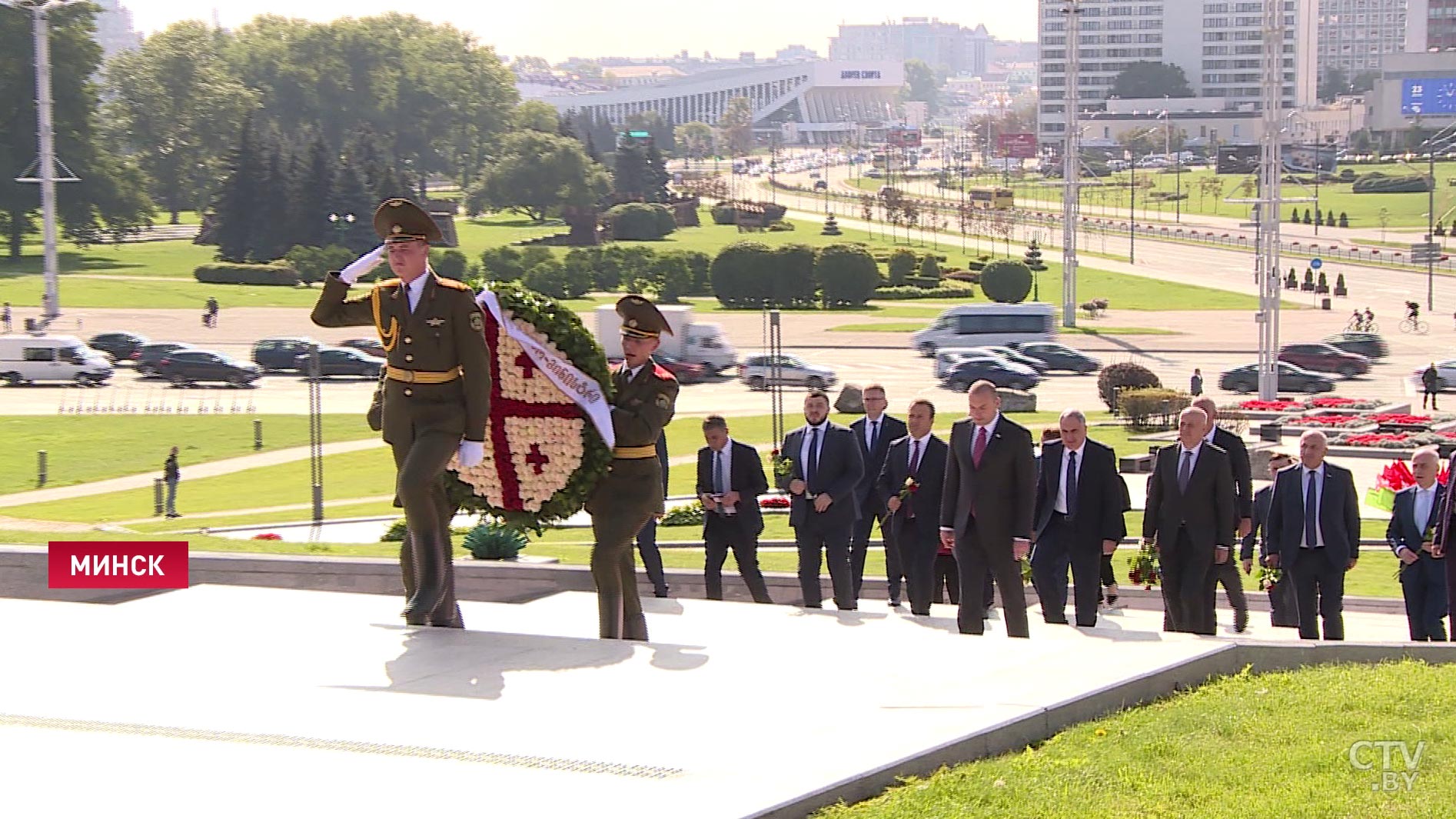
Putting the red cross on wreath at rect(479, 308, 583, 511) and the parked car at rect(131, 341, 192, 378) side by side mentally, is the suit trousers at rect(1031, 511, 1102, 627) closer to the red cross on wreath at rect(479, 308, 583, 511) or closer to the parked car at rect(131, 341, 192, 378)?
the red cross on wreath at rect(479, 308, 583, 511)

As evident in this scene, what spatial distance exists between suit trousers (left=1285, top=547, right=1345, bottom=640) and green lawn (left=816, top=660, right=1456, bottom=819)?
4.04m

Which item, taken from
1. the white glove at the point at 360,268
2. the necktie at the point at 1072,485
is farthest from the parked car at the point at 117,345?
the white glove at the point at 360,268

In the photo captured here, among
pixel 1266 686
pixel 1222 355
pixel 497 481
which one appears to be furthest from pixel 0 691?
pixel 1222 355

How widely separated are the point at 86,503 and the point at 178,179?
83607mm

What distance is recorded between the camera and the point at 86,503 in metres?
27.0

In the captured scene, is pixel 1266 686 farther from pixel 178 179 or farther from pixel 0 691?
pixel 178 179

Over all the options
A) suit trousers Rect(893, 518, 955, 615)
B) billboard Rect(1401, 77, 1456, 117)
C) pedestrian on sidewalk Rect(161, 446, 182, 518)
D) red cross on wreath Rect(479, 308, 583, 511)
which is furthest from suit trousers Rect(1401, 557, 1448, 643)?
billboard Rect(1401, 77, 1456, 117)

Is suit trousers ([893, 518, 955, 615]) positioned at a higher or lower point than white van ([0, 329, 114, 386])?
higher

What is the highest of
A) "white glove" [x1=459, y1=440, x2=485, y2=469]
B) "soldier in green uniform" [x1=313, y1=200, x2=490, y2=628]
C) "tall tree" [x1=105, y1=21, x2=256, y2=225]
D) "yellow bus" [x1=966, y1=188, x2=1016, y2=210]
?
"tall tree" [x1=105, y1=21, x2=256, y2=225]

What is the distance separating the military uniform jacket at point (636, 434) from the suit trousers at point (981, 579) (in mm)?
1959

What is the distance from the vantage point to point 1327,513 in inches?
451

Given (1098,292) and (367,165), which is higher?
(367,165)

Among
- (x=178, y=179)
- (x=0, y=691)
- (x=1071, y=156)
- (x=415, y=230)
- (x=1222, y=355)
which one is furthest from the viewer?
(x=178, y=179)

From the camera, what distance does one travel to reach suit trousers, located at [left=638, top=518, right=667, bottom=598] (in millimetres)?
12570
